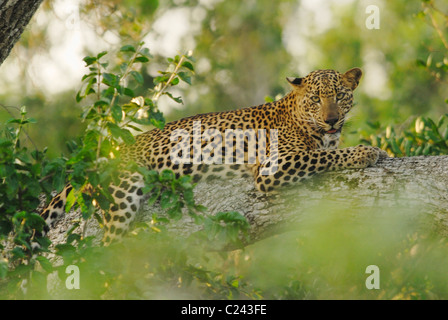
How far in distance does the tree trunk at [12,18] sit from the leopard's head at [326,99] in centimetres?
359

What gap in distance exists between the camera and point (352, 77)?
7.97m

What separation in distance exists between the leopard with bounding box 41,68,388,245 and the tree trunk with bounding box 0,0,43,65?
80.6 inches

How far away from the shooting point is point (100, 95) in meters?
5.37

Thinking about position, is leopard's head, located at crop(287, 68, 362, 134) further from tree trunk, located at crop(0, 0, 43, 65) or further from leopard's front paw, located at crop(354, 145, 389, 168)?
tree trunk, located at crop(0, 0, 43, 65)

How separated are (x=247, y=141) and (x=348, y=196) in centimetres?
201

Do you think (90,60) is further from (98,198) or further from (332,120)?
(332,120)

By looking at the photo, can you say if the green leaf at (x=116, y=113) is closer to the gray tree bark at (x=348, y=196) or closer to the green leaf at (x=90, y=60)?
the green leaf at (x=90, y=60)

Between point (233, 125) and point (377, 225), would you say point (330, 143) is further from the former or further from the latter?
point (377, 225)

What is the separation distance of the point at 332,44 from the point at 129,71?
18384 mm

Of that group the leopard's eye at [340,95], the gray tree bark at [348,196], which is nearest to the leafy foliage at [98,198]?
the gray tree bark at [348,196]

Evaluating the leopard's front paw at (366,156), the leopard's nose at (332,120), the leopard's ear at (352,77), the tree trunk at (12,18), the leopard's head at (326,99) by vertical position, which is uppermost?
the tree trunk at (12,18)

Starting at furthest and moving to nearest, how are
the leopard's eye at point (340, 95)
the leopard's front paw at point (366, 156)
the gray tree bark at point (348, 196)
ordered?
the leopard's eye at point (340, 95) → the leopard's front paw at point (366, 156) → the gray tree bark at point (348, 196)

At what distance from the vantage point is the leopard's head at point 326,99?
7652mm
